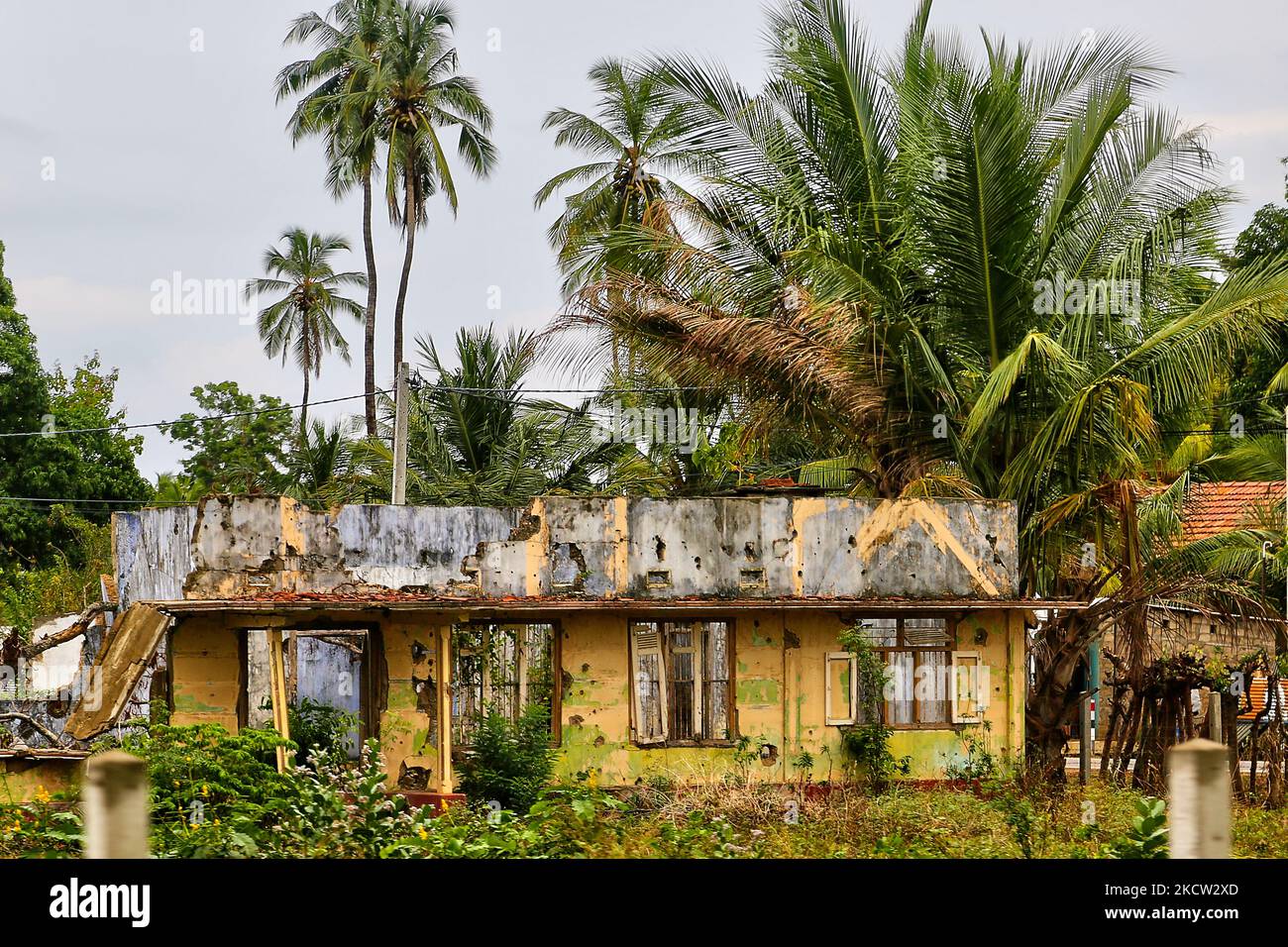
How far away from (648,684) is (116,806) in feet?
40.2

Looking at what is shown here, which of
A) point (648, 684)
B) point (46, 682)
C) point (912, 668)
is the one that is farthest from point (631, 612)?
point (46, 682)

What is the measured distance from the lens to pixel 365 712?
1683 centimetres

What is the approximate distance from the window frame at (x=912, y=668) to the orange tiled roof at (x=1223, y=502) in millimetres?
10238

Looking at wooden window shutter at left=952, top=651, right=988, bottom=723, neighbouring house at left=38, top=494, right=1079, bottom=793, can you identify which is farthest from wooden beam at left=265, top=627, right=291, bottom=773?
wooden window shutter at left=952, top=651, right=988, bottom=723

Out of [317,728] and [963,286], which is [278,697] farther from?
[963,286]

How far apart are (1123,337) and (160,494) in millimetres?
26785

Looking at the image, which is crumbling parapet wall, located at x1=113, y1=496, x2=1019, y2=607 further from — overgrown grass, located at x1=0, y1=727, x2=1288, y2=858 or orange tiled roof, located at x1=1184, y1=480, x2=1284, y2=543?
orange tiled roof, located at x1=1184, y1=480, x2=1284, y2=543

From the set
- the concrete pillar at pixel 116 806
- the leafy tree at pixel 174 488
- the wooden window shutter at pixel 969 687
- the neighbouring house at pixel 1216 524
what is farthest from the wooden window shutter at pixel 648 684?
the leafy tree at pixel 174 488

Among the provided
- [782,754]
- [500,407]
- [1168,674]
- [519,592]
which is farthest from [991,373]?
[500,407]

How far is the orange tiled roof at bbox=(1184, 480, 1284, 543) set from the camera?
2559 cm

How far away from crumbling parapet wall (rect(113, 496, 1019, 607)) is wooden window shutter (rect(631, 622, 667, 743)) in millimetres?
772

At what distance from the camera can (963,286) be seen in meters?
17.7

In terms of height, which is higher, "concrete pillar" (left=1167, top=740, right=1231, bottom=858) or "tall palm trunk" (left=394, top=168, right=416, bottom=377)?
"tall palm trunk" (left=394, top=168, right=416, bottom=377)

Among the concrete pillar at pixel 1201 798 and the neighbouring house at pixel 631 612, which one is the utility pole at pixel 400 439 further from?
the concrete pillar at pixel 1201 798
